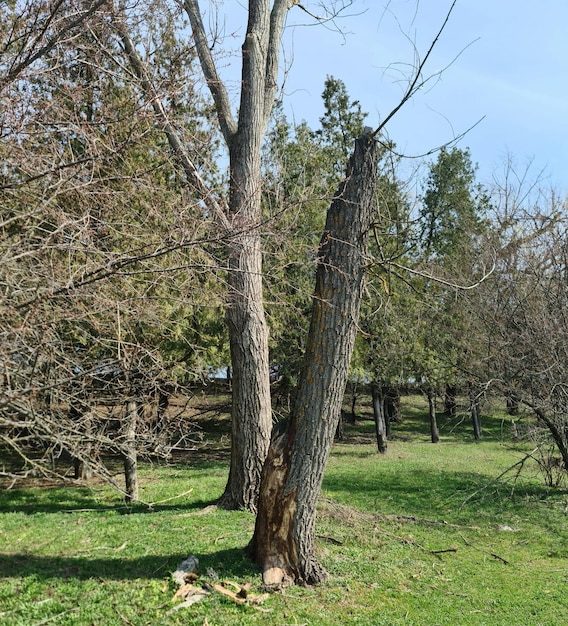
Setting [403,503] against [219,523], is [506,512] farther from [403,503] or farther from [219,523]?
[219,523]

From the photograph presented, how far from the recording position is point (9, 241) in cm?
558

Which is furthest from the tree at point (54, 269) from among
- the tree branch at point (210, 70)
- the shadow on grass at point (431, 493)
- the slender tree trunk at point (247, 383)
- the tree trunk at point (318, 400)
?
the shadow on grass at point (431, 493)

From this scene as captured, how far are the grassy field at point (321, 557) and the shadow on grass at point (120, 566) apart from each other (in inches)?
0.7

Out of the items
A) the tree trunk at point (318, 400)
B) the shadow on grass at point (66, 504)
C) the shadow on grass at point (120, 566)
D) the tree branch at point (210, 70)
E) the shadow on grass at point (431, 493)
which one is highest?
the tree branch at point (210, 70)

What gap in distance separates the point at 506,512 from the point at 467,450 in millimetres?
11313

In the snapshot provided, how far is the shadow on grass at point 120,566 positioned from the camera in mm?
5859

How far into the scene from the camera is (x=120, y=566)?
6105 millimetres

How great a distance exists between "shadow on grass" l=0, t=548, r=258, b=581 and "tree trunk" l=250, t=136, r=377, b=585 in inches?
10.5

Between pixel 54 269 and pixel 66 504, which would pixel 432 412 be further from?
pixel 54 269

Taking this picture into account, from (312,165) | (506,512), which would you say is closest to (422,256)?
(312,165)

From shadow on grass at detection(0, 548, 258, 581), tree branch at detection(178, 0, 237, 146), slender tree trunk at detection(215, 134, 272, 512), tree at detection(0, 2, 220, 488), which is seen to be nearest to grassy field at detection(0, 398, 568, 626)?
shadow on grass at detection(0, 548, 258, 581)

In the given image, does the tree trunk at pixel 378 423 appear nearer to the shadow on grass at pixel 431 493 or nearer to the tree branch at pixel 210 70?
the shadow on grass at pixel 431 493

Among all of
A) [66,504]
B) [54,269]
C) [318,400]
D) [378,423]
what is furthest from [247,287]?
[378,423]

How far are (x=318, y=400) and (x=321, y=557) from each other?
191cm
